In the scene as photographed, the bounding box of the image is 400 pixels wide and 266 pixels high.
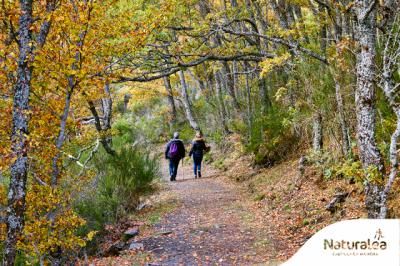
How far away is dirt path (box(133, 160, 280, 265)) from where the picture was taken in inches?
266

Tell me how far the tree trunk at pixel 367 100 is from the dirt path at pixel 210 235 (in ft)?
6.45

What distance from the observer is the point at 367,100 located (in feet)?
16.7

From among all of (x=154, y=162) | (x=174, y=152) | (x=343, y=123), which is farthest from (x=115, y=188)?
(x=174, y=152)

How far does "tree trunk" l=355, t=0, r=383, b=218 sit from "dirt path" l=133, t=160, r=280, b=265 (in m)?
1.97

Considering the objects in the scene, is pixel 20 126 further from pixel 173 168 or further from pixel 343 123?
pixel 173 168

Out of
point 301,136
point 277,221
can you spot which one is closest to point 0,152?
point 277,221

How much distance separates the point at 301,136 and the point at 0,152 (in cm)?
767

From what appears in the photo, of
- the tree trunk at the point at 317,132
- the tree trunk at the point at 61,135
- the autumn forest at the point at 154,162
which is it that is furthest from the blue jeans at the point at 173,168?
the tree trunk at the point at 61,135

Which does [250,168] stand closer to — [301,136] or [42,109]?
[301,136]

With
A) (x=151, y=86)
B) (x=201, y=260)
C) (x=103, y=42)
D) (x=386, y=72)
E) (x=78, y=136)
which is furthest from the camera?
(x=151, y=86)

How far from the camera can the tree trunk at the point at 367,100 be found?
5.05 meters

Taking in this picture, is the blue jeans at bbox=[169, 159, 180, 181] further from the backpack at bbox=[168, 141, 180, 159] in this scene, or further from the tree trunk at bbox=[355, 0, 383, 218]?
the tree trunk at bbox=[355, 0, 383, 218]

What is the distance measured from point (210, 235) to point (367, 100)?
3.89m

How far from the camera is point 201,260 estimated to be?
6.66 meters
